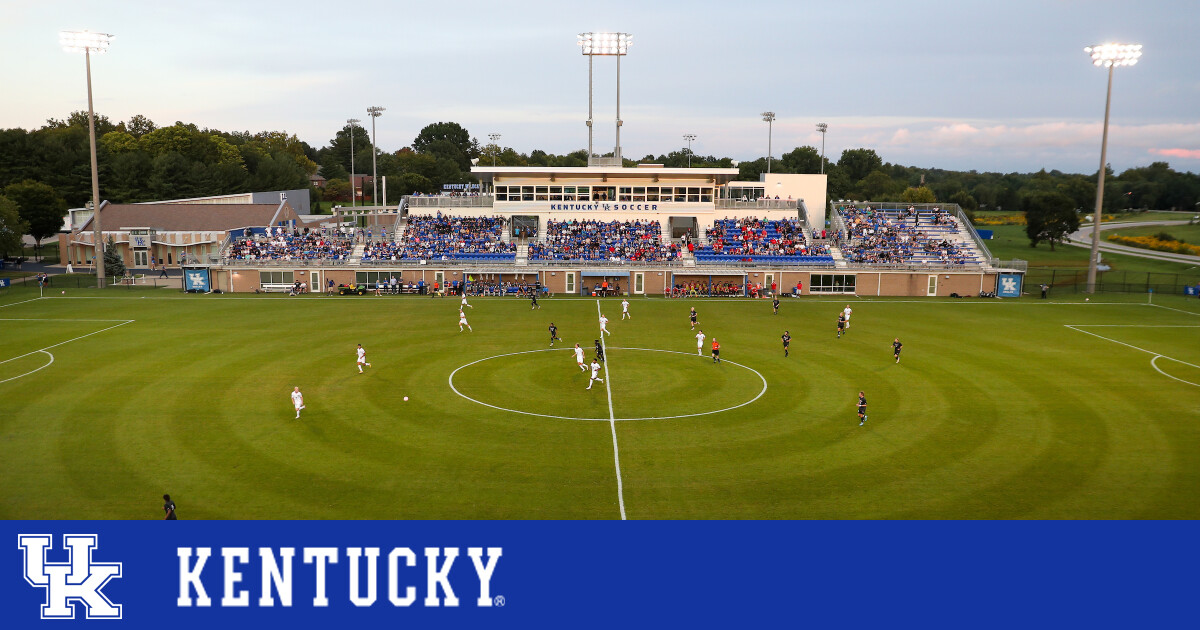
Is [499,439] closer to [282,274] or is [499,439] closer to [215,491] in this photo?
[215,491]

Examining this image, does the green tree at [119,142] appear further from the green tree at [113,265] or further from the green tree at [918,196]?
the green tree at [918,196]

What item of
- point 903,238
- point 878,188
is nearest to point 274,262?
point 903,238

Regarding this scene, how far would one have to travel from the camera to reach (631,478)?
22391 mm

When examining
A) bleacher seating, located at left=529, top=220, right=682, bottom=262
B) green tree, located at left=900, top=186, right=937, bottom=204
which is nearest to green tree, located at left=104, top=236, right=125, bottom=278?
bleacher seating, located at left=529, top=220, right=682, bottom=262

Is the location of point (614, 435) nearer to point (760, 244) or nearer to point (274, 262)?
point (760, 244)

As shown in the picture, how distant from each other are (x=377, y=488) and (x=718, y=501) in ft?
32.9

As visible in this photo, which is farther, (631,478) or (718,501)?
(631,478)

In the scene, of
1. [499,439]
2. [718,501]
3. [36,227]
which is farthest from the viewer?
[36,227]
